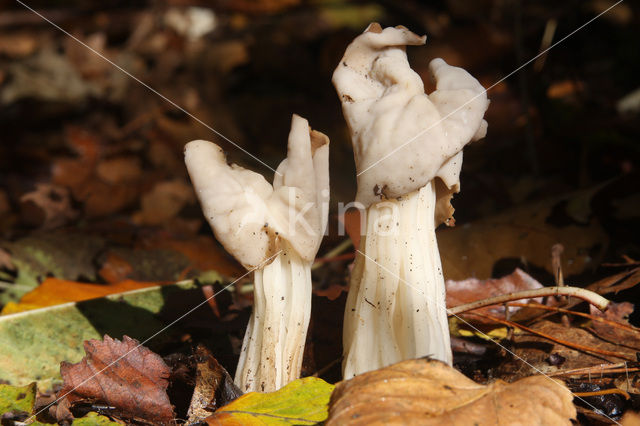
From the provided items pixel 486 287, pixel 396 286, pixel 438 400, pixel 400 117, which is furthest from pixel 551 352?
pixel 400 117

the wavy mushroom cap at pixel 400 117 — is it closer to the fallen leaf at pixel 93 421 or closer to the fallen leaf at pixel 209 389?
the fallen leaf at pixel 209 389

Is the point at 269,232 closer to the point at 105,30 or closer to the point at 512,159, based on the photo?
the point at 512,159

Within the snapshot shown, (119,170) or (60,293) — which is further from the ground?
(119,170)

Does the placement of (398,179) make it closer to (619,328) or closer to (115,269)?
(619,328)

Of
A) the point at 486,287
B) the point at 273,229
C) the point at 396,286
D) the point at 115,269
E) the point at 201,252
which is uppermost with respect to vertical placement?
the point at 201,252

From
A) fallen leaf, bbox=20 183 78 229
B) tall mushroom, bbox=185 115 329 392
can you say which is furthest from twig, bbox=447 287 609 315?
fallen leaf, bbox=20 183 78 229
